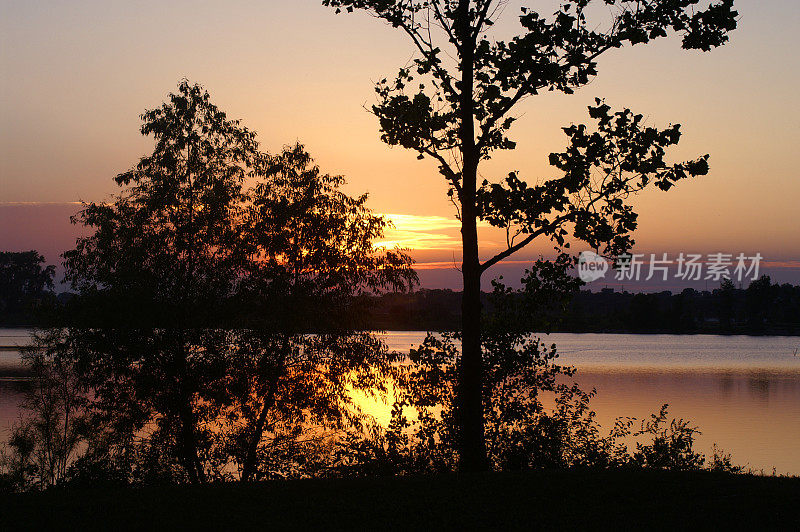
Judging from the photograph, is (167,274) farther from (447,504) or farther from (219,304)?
(447,504)

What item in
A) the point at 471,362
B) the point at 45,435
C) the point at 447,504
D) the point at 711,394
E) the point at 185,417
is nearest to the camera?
the point at 447,504

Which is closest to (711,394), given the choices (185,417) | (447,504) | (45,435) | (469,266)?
(45,435)

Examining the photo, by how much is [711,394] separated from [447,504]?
70020 millimetres

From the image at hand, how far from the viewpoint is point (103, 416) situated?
26.3m

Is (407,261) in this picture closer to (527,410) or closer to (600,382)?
(527,410)

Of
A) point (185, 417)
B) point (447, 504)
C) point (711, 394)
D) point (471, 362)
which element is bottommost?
point (711, 394)

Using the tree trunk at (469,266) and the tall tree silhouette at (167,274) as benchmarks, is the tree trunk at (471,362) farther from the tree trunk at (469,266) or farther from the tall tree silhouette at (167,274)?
the tall tree silhouette at (167,274)

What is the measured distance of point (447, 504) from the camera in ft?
42.9

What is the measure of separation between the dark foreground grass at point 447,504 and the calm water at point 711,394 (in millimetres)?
28789

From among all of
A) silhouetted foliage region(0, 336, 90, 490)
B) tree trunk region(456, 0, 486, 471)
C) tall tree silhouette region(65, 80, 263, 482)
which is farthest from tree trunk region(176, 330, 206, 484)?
silhouetted foliage region(0, 336, 90, 490)

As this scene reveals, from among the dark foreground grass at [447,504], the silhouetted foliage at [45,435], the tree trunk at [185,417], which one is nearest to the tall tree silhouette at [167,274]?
the tree trunk at [185,417]

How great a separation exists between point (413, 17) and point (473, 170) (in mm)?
4689

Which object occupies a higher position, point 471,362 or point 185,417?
point 471,362

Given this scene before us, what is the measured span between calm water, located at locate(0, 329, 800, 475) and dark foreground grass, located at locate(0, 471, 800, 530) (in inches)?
1133
